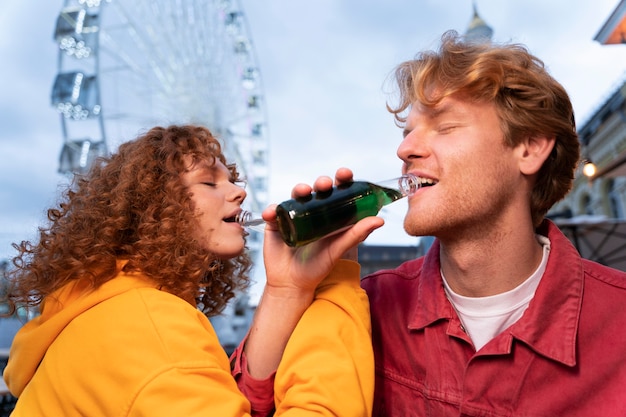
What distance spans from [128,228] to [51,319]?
40cm

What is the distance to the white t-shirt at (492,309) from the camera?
4.93 feet

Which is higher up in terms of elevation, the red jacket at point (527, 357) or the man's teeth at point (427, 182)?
the man's teeth at point (427, 182)

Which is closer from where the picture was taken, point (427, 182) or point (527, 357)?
point (527, 357)

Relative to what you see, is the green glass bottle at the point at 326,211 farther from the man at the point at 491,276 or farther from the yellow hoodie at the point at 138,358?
the yellow hoodie at the point at 138,358

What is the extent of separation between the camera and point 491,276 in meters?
1.57

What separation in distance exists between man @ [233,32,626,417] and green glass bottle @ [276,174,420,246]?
0.04 meters

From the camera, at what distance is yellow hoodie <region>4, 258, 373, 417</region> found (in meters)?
1.06

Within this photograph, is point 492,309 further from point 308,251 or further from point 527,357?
point 308,251

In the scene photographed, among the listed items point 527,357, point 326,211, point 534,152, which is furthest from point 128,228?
point 534,152

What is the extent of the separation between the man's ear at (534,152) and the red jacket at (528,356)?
0.24 m

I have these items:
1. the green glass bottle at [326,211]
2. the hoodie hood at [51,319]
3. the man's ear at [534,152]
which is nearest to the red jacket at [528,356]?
the man's ear at [534,152]

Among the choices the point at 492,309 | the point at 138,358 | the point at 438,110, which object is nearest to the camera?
the point at 138,358

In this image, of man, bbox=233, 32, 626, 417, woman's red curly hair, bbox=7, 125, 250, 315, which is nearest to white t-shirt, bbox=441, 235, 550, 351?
man, bbox=233, 32, 626, 417

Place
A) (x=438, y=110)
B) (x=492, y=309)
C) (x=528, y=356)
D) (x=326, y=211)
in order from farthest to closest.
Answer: (x=438, y=110) < (x=492, y=309) < (x=528, y=356) < (x=326, y=211)
